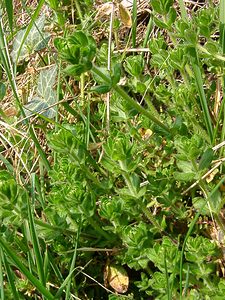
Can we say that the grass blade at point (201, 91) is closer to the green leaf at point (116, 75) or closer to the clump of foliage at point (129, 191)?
the clump of foliage at point (129, 191)

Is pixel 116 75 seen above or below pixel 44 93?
above

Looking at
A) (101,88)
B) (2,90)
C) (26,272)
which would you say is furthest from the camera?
(2,90)

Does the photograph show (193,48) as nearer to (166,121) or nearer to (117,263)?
(166,121)

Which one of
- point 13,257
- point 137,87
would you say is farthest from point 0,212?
point 137,87

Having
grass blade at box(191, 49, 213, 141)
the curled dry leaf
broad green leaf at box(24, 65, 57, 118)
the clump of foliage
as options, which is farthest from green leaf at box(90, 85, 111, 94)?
broad green leaf at box(24, 65, 57, 118)

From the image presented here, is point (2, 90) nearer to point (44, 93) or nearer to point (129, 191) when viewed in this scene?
point (44, 93)

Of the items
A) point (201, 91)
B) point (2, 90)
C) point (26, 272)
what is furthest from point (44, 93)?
point (26, 272)
